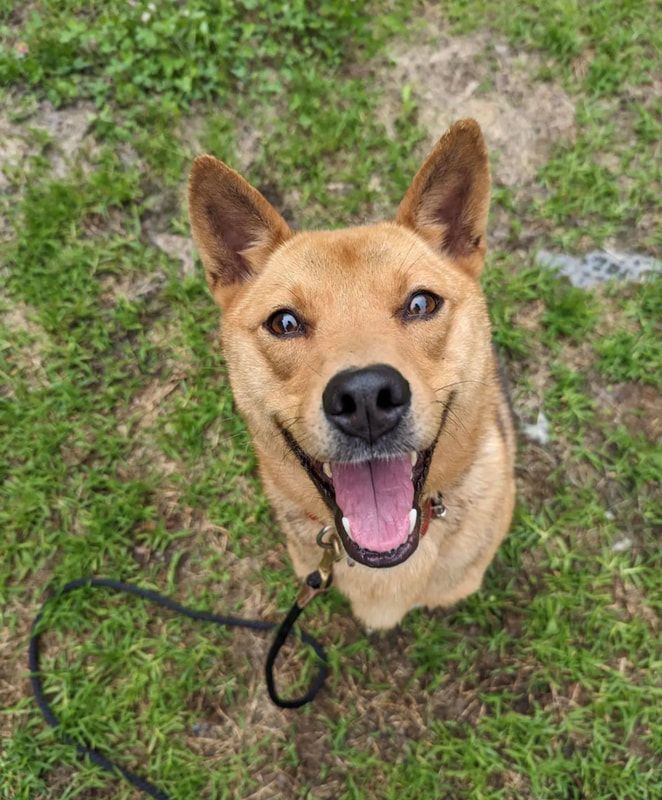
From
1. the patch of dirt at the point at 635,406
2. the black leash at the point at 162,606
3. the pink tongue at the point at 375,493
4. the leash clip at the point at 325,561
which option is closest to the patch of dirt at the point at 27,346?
the black leash at the point at 162,606

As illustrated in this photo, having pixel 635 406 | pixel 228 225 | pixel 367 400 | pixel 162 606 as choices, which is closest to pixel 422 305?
pixel 367 400

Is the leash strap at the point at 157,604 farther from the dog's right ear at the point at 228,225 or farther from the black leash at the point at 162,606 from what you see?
the dog's right ear at the point at 228,225

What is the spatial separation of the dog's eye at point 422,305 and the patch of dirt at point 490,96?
8.02 ft

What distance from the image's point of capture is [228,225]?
2.83m

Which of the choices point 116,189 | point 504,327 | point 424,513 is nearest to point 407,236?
point 424,513

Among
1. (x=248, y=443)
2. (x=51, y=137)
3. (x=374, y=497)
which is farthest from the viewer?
(x=51, y=137)

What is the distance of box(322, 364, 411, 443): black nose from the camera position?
2.01 metres

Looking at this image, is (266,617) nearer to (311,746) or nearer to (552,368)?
(311,746)

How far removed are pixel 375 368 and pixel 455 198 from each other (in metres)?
1.11

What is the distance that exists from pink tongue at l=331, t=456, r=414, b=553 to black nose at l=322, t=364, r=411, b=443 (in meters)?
0.35

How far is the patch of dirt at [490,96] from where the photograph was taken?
4578 millimetres

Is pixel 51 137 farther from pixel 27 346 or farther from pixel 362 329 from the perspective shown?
pixel 362 329

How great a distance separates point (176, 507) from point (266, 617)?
0.91 meters

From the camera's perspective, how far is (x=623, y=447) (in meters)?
3.95
